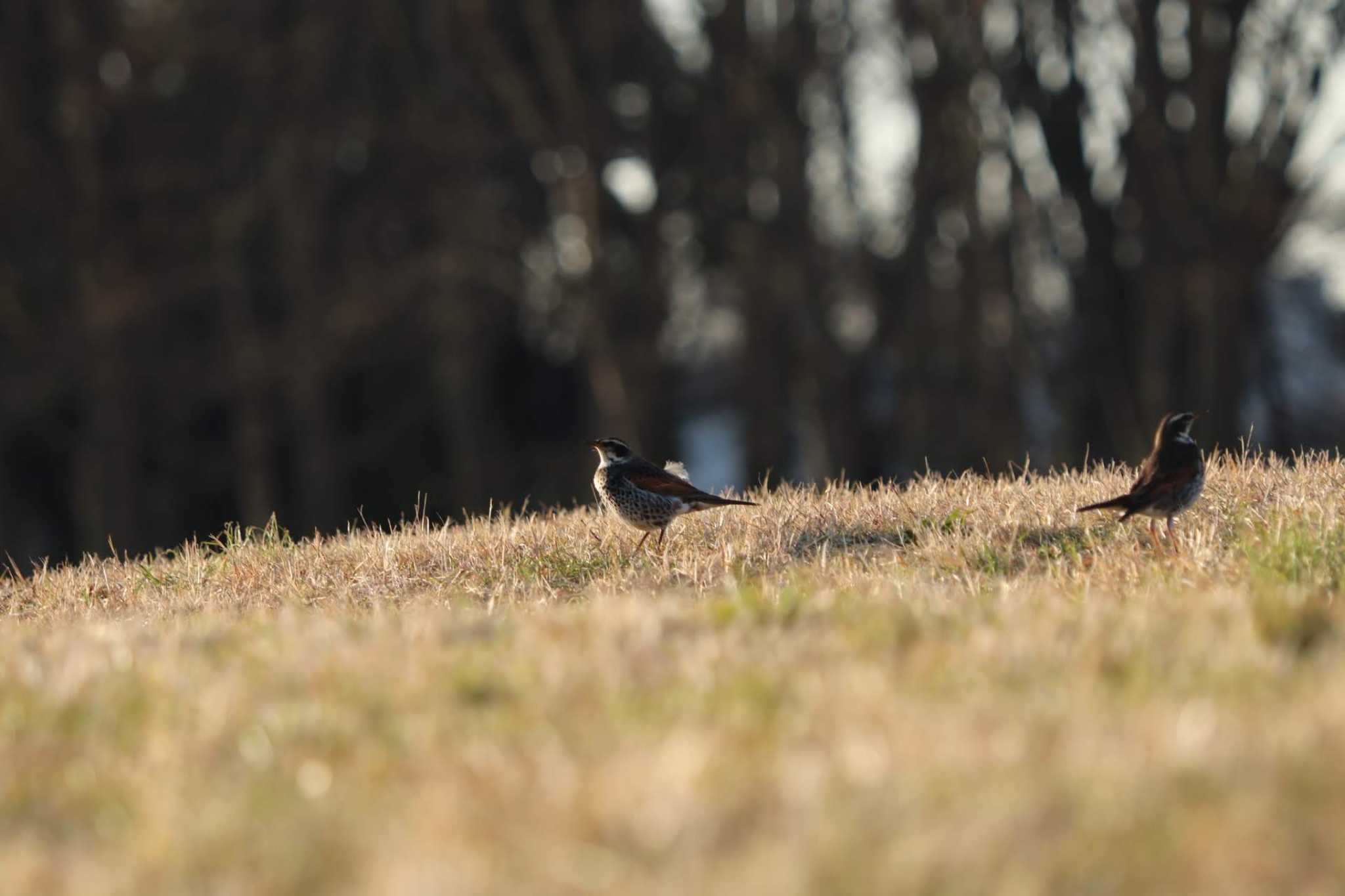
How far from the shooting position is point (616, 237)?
83.8ft

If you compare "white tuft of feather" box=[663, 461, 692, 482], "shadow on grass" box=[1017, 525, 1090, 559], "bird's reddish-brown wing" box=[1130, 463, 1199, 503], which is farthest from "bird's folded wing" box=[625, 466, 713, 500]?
"bird's reddish-brown wing" box=[1130, 463, 1199, 503]

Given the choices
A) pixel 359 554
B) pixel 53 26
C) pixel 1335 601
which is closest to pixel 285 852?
pixel 1335 601

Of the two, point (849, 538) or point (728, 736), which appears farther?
point (849, 538)

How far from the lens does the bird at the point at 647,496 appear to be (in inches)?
363

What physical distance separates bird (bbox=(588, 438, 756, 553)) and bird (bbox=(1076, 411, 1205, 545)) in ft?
7.39

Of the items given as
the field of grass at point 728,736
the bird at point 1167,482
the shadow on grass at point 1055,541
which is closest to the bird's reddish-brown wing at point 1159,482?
the bird at point 1167,482

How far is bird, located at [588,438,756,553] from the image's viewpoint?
9.21 m

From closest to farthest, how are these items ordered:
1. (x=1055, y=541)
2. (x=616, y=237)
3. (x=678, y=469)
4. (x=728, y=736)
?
(x=728, y=736) < (x=1055, y=541) < (x=678, y=469) < (x=616, y=237)

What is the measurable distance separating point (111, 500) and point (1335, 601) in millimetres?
21843

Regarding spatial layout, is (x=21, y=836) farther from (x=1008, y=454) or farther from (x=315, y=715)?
(x=1008, y=454)

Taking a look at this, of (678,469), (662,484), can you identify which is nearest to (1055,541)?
(662,484)

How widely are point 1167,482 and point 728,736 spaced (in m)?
4.17

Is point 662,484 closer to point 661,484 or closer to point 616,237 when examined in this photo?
point 661,484

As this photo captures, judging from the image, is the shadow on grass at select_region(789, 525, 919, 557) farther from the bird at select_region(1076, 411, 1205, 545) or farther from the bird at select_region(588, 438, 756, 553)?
the bird at select_region(1076, 411, 1205, 545)
